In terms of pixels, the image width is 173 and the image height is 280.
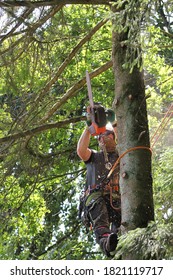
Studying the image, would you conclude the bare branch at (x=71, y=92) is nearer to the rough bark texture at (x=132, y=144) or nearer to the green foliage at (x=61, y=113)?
the green foliage at (x=61, y=113)

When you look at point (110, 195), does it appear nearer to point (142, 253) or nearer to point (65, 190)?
point (142, 253)

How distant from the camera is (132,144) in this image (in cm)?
427


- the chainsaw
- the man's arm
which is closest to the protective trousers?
the man's arm

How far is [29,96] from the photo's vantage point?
6.02 m

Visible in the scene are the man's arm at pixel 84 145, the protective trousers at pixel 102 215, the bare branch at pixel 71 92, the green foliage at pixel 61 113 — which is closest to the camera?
the green foliage at pixel 61 113

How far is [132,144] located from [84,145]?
0.84m

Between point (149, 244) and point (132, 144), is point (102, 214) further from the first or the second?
point (149, 244)

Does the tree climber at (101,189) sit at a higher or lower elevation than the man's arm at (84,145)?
lower

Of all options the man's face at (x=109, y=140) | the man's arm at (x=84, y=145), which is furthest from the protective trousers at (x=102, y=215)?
the man's face at (x=109, y=140)

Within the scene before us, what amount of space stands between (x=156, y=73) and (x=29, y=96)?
108 inches

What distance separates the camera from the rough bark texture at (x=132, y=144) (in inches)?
159

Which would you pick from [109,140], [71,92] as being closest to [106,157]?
[109,140]

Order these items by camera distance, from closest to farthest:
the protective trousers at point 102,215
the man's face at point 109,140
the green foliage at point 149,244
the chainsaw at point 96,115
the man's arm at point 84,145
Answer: the green foliage at point 149,244
the chainsaw at point 96,115
the protective trousers at point 102,215
the man's arm at point 84,145
the man's face at point 109,140
